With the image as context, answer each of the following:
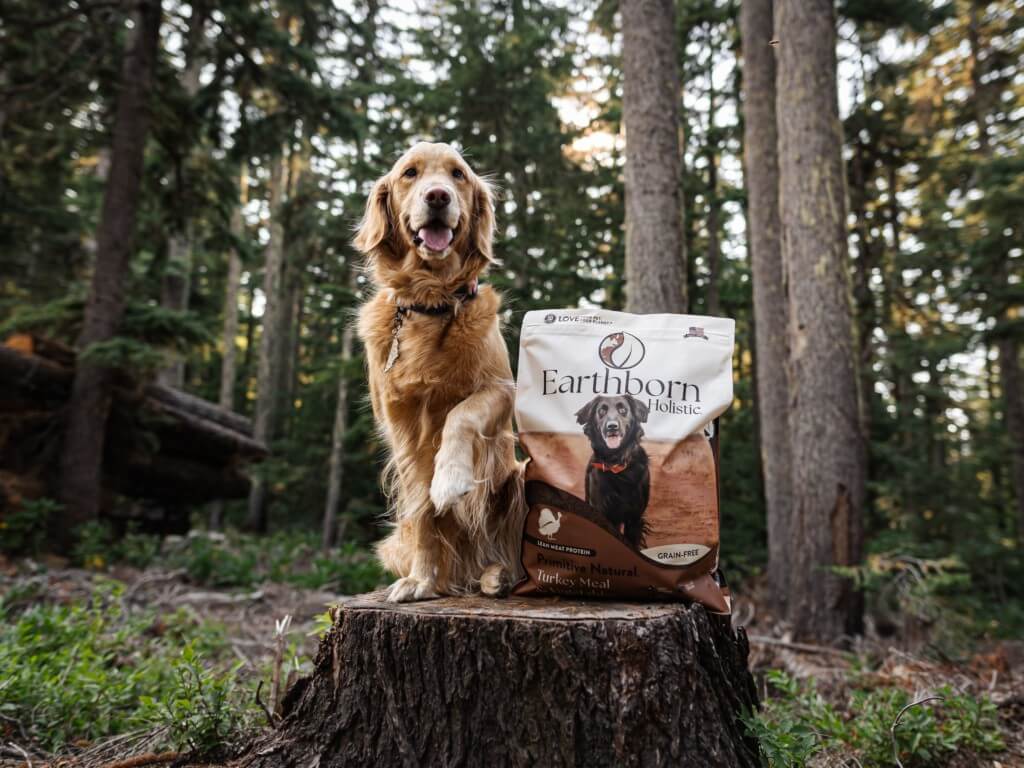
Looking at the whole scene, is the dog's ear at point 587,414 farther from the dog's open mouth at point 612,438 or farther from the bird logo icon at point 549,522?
the bird logo icon at point 549,522

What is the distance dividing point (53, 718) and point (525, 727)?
2.00m

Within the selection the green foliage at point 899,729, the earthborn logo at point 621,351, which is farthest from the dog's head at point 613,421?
the green foliage at point 899,729

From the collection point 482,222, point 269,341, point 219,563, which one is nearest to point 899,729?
point 482,222

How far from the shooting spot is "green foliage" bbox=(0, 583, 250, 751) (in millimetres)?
2389

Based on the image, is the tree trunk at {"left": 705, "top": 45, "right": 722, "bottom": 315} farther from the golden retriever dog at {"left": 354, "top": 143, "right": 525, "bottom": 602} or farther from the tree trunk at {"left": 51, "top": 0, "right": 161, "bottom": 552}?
the golden retriever dog at {"left": 354, "top": 143, "right": 525, "bottom": 602}

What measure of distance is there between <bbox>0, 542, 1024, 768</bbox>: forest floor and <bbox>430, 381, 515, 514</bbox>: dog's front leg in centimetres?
68

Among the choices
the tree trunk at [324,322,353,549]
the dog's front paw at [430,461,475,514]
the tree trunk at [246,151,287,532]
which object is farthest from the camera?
the tree trunk at [246,151,287,532]

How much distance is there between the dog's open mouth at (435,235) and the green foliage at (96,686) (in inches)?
69.6

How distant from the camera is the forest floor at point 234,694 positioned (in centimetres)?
236

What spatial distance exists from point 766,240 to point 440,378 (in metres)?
6.64

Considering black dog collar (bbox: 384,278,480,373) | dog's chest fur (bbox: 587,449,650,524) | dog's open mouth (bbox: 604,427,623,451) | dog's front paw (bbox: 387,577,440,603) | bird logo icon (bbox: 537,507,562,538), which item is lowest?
dog's front paw (bbox: 387,577,440,603)

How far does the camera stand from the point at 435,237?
2.56m

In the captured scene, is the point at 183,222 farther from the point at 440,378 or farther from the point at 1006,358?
the point at 1006,358

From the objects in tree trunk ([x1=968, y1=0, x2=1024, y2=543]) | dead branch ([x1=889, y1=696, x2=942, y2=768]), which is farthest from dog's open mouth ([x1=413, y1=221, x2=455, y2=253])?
tree trunk ([x1=968, y1=0, x2=1024, y2=543])
